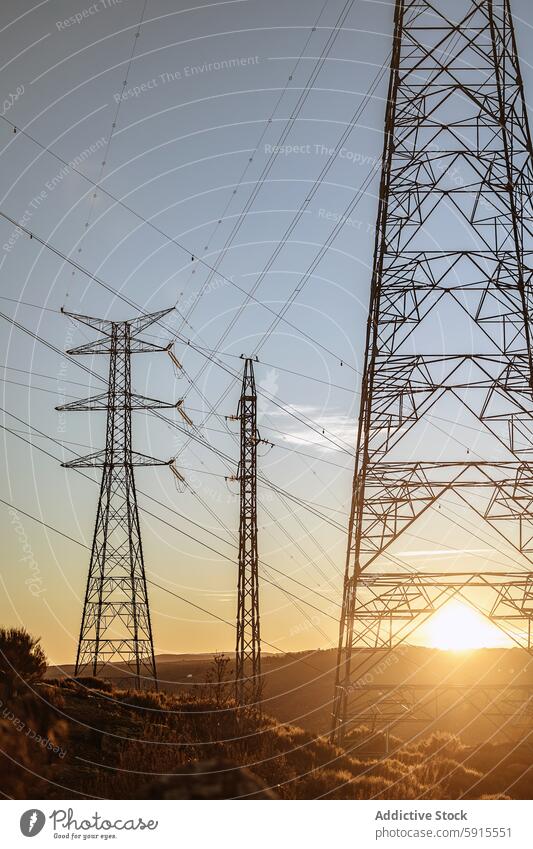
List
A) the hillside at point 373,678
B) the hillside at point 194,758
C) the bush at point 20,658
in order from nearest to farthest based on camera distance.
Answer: the hillside at point 194,758
the bush at point 20,658
the hillside at point 373,678

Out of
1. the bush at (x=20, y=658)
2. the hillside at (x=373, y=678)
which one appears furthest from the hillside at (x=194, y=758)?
the hillside at (x=373, y=678)

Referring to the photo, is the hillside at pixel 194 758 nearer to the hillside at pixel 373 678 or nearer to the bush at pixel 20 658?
the bush at pixel 20 658

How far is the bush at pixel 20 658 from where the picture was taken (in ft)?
64.8

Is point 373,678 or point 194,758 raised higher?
point 373,678

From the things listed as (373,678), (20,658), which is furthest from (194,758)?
(373,678)

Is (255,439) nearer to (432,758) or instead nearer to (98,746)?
(432,758)

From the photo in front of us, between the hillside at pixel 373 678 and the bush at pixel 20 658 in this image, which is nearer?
the bush at pixel 20 658

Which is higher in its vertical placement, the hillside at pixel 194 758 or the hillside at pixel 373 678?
the hillside at pixel 373 678

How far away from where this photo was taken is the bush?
19.7m

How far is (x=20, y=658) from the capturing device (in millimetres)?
21219

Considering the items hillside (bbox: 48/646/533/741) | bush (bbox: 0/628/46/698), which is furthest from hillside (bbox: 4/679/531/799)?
hillside (bbox: 48/646/533/741)

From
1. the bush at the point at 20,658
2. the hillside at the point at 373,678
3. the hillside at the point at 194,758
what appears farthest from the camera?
the hillside at the point at 373,678

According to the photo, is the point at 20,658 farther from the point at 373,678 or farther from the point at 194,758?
the point at 373,678

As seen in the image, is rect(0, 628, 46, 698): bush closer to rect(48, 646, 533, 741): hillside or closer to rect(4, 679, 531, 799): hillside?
rect(4, 679, 531, 799): hillside
